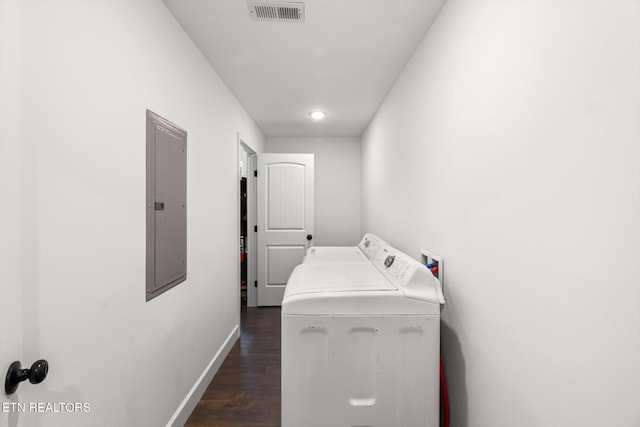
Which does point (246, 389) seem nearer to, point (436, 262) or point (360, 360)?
point (360, 360)

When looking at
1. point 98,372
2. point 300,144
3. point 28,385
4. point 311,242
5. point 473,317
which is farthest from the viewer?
point 300,144

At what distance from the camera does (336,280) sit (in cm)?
147

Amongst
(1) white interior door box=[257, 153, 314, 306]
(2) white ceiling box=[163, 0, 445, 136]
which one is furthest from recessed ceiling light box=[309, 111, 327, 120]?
(1) white interior door box=[257, 153, 314, 306]

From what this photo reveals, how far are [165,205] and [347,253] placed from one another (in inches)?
61.4

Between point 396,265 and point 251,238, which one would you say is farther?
point 251,238

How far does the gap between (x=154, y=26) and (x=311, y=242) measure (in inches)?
112

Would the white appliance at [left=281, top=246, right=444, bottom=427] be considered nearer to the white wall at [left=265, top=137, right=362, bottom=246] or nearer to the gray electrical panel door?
the gray electrical panel door

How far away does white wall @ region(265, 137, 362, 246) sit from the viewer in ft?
14.6

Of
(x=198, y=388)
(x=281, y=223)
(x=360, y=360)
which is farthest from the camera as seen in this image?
(x=281, y=223)

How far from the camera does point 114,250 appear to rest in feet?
3.83

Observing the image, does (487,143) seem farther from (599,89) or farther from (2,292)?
(2,292)

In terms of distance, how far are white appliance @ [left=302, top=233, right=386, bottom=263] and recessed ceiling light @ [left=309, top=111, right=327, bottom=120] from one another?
1.58 meters

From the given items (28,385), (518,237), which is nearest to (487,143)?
(518,237)

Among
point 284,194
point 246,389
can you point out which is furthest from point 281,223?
point 246,389
